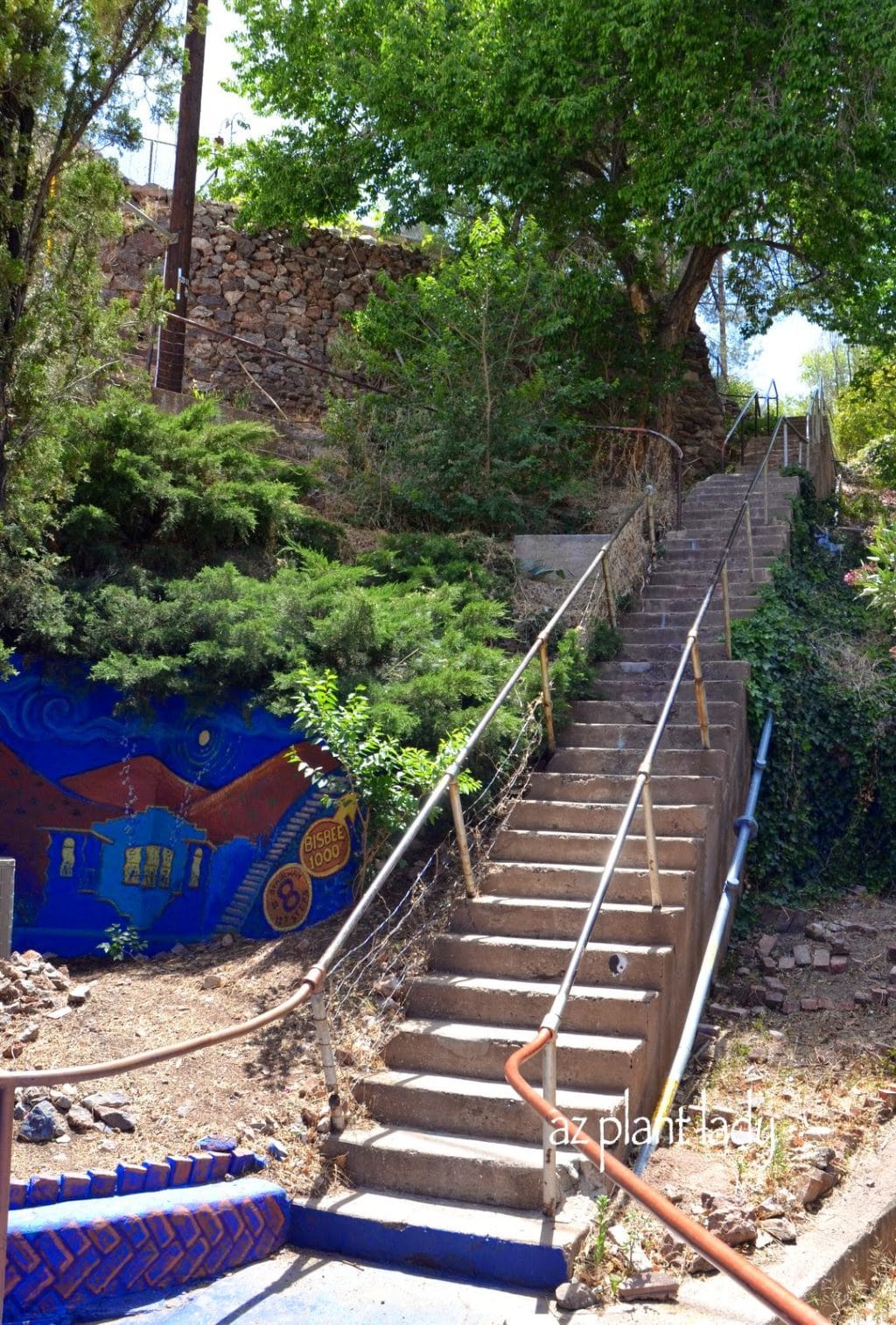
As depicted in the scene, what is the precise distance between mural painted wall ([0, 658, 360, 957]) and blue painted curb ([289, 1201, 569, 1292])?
9.88ft

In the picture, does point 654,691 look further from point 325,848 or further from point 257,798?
point 257,798

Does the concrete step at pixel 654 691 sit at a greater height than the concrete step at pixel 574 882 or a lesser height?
greater

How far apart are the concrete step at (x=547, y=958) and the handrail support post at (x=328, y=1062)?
1083 millimetres

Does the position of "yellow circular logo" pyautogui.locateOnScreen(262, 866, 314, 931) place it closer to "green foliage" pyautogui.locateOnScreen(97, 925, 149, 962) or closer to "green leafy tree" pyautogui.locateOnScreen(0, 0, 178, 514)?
"green foliage" pyautogui.locateOnScreen(97, 925, 149, 962)

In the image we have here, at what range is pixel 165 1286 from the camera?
4438 millimetres

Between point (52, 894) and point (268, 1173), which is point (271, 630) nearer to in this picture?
point (52, 894)

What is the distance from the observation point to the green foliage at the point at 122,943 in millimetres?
7832

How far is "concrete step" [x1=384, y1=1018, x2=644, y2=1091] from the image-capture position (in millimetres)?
5324

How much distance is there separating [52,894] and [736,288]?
12151mm

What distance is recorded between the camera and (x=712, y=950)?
6.54 metres

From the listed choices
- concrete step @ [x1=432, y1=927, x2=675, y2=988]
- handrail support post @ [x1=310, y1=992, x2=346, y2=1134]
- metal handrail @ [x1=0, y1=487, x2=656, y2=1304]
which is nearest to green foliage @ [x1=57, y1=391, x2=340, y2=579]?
metal handrail @ [x1=0, y1=487, x2=656, y2=1304]

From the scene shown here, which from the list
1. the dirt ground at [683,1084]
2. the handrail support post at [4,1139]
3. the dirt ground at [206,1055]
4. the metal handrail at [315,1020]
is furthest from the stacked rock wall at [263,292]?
the handrail support post at [4,1139]

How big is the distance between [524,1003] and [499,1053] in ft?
1.20

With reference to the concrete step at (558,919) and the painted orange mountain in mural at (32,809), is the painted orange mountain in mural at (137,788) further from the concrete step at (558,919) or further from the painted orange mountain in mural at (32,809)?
the concrete step at (558,919)
